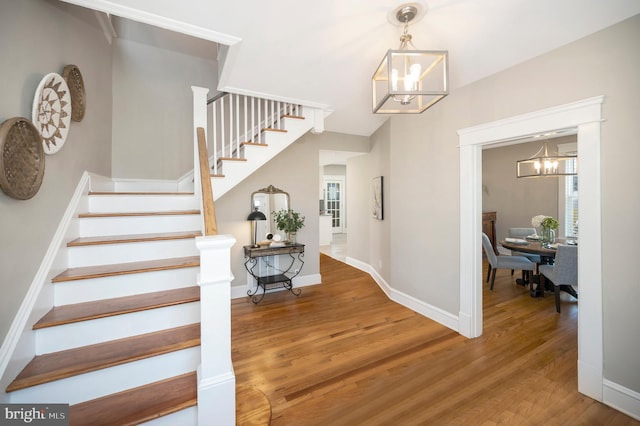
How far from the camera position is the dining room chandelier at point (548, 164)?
4242 mm

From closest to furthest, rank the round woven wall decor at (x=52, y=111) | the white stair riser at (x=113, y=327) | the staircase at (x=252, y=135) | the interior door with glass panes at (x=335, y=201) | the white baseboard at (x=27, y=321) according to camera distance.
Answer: the white baseboard at (x=27, y=321), the white stair riser at (x=113, y=327), the round woven wall decor at (x=52, y=111), the staircase at (x=252, y=135), the interior door with glass panes at (x=335, y=201)

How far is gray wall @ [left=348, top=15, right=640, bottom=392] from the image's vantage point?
67.6 inches

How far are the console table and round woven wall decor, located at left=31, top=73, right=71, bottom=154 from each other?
7.46 ft

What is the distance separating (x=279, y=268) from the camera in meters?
4.16

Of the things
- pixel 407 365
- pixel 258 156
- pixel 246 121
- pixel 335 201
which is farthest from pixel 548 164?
pixel 335 201

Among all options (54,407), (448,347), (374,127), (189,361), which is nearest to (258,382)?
(189,361)

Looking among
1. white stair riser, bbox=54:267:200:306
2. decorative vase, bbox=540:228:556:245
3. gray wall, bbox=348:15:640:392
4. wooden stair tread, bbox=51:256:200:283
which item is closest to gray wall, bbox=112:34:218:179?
wooden stair tread, bbox=51:256:200:283

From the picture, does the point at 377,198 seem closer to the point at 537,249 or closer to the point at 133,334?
the point at 537,249

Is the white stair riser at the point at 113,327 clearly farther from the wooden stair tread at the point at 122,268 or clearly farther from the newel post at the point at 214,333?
the newel post at the point at 214,333

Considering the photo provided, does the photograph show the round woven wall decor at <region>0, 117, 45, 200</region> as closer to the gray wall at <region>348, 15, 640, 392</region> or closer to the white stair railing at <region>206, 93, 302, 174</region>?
the white stair railing at <region>206, 93, 302, 174</region>

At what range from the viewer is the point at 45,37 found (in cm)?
176

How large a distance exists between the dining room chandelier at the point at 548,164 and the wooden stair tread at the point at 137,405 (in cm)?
507

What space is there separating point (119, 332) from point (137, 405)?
1.50 ft

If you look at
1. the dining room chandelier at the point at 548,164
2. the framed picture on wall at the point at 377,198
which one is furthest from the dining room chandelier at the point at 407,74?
the dining room chandelier at the point at 548,164
